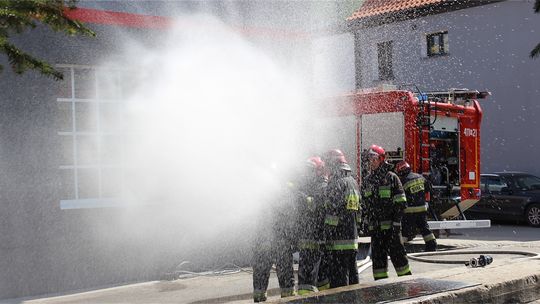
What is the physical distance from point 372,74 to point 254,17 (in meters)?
12.9

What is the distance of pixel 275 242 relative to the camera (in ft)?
21.5

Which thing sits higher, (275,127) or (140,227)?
(275,127)

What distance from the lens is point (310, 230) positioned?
6.65 m

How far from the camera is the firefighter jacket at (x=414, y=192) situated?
8336 millimetres

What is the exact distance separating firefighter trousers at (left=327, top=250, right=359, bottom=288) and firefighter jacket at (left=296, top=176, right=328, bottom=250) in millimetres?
200

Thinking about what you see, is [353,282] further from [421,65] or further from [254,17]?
[421,65]

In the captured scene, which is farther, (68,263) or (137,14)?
(137,14)

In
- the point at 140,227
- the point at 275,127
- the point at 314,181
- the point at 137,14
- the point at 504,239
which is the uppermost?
the point at 137,14

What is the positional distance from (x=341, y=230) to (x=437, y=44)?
16057 mm

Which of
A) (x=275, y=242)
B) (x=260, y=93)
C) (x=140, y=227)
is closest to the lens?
(x=275, y=242)

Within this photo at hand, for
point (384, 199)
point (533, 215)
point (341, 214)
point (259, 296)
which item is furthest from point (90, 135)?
point (533, 215)

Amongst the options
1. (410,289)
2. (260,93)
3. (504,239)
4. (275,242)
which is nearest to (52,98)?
(260,93)

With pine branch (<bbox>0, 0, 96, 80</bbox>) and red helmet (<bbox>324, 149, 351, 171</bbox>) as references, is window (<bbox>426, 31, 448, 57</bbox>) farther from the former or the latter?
pine branch (<bbox>0, 0, 96, 80</bbox>)

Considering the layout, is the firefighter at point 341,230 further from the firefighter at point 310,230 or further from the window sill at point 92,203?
the window sill at point 92,203
